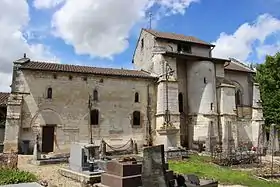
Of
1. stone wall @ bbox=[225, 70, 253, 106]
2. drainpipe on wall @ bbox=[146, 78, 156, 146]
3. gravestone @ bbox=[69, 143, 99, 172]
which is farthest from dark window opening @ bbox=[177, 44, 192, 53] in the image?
gravestone @ bbox=[69, 143, 99, 172]

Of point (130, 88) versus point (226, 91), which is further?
point (226, 91)

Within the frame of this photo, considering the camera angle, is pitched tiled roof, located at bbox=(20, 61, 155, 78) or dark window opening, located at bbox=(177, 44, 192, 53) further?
dark window opening, located at bbox=(177, 44, 192, 53)

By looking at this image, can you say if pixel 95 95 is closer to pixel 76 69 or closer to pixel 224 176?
pixel 76 69

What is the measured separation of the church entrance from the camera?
21.1 m

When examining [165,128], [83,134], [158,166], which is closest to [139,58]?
[83,134]

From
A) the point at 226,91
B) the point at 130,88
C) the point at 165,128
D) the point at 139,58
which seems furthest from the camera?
the point at 139,58

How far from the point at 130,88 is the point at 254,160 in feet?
38.1

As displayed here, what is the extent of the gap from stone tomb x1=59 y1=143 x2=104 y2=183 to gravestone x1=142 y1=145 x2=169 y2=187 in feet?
13.3

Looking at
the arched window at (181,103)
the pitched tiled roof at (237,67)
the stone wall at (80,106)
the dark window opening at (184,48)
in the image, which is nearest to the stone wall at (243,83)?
the pitched tiled roof at (237,67)

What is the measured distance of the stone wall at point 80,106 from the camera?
2111 centimetres

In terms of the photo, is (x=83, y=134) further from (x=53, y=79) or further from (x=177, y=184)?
(x=177, y=184)

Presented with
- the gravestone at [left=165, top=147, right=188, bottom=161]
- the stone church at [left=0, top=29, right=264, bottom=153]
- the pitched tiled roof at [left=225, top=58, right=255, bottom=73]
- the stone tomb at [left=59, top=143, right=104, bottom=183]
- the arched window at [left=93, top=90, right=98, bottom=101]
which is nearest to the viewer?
the stone tomb at [left=59, top=143, right=104, bottom=183]

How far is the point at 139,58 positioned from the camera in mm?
30719

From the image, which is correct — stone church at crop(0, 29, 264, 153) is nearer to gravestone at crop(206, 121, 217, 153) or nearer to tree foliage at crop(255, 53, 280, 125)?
gravestone at crop(206, 121, 217, 153)
